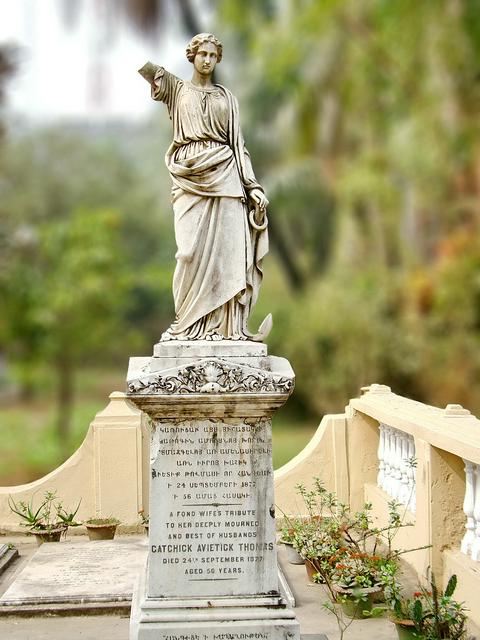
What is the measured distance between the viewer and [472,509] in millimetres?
6414

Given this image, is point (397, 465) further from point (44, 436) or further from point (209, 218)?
point (44, 436)

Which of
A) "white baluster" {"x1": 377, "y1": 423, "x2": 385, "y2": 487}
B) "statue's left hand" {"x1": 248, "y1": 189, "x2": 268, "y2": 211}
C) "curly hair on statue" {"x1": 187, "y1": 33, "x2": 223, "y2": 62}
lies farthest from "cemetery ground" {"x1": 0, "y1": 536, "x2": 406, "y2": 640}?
"curly hair on statue" {"x1": 187, "y1": 33, "x2": 223, "y2": 62}

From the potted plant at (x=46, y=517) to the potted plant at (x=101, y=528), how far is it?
146 millimetres

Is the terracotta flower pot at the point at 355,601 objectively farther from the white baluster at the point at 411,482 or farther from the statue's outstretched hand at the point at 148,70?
the statue's outstretched hand at the point at 148,70

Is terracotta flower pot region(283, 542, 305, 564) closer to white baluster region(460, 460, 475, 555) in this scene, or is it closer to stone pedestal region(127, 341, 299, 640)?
white baluster region(460, 460, 475, 555)

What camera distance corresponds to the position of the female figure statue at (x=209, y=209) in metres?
5.88

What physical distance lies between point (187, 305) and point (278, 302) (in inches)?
852

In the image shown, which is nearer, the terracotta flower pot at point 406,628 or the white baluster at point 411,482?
the terracotta flower pot at point 406,628

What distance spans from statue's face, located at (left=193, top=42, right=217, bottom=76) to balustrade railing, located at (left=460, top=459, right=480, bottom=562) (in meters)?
3.36

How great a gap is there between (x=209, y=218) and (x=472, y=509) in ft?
9.34

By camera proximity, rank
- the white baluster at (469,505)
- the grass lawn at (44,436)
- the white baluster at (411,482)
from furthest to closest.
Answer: the grass lawn at (44,436)
the white baluster at (411,482)
the white baluster at (469,505)

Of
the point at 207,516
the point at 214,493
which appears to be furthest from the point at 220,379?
the point at 207,516

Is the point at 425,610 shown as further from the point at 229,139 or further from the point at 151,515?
the point at 229,139

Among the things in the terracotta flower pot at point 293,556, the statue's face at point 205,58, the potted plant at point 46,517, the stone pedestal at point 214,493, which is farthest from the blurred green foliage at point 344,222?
the stone pedestal at point 214,493
